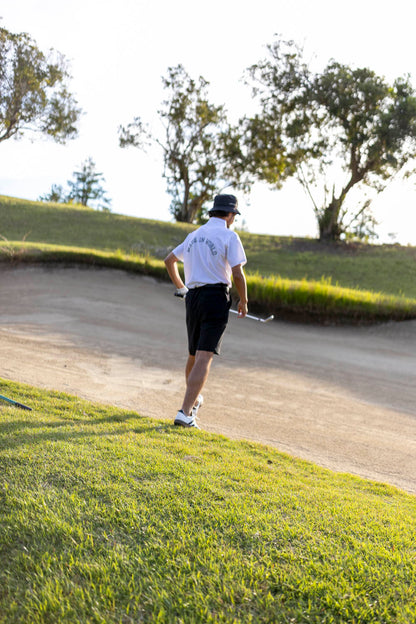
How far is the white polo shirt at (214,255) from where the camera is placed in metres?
4.80

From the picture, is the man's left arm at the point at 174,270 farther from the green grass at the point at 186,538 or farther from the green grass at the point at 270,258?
the green grass at the point at 270,258

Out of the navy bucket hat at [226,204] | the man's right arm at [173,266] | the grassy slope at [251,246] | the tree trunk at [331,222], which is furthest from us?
the tree trunk at [331,222]

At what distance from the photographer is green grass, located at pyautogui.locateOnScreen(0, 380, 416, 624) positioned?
209 centimetres

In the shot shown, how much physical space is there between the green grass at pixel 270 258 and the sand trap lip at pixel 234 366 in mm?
446

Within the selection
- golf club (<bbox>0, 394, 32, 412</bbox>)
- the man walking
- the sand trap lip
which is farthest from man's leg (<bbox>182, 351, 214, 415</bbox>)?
golf club (<bbox>0, 394, 32, 412</bbox>)

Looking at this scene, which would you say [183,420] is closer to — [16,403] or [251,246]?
[16,403]

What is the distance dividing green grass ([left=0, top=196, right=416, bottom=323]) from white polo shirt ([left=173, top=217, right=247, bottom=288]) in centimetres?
739

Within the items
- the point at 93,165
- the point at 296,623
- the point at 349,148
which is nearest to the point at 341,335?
the point at 296,623

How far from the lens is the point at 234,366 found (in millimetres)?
8562

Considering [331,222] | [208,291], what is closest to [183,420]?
[208,291]

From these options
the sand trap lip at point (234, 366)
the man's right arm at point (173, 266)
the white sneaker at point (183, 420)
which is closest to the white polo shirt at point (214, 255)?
the man's right arm at point (173, 266)

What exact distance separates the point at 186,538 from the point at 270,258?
18.6 meters

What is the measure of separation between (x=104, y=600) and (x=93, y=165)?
199 ft

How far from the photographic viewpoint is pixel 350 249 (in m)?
23.7
